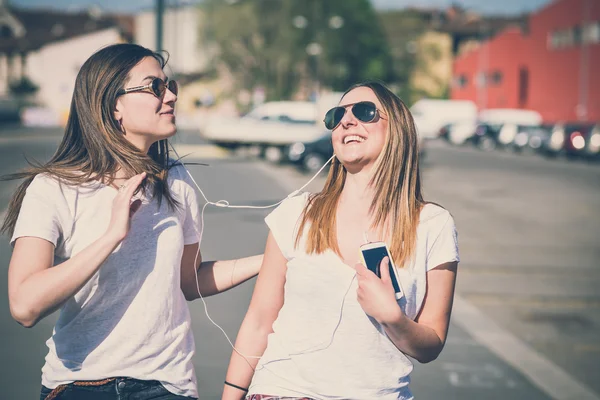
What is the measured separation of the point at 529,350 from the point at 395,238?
190 inches

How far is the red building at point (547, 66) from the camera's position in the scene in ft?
169

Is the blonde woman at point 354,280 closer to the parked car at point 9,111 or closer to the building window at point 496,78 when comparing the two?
the parked car at point 9,111

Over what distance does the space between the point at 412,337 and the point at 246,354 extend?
569 millimetres

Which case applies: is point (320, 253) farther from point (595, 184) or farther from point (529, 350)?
point (595, 184)

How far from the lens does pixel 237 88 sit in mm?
70438

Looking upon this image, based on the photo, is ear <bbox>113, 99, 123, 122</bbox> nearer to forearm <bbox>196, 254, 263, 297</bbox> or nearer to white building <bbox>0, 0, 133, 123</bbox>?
forearm <bbox>196, 254, 263, 297</bbox>

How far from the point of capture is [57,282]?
7.30 ft

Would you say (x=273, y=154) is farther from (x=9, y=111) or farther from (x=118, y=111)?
(x=9, y=111)

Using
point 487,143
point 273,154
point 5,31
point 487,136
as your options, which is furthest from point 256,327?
point 5,31

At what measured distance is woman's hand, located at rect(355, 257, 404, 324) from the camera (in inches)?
89.9

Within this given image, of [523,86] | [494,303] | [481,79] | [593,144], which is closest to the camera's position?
[494,303]

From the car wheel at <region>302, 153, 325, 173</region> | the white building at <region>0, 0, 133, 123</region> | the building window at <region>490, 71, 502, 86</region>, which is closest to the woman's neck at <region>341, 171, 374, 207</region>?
the car wheel at <region>302, 153, 325, 173</region>

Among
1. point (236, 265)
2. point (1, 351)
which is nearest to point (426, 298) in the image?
point (236, 265)

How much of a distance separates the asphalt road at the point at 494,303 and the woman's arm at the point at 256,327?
2.84 meters
